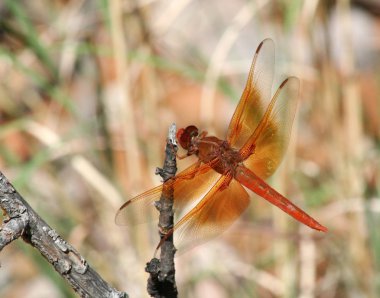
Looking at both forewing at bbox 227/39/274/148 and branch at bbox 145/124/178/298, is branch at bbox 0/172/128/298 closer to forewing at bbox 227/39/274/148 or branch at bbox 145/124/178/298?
branch at bbox 145/124/178/298

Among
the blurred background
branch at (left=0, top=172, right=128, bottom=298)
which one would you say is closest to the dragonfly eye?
branch at (left=0, top=172, right=128, bottom=298)

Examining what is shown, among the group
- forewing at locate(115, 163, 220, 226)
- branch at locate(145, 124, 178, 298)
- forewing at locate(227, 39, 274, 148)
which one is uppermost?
forewing at locate(227, 39, 274, 148)

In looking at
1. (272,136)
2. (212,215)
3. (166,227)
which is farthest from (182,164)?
(166,227)

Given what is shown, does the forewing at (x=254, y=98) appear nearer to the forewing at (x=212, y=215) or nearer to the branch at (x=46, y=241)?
the forewing at (x=212, y=215)

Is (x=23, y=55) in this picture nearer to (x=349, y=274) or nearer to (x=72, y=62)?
(x=72, y=62)

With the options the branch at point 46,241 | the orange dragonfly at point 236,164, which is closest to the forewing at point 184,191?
the orange dragonfly at point 236,164

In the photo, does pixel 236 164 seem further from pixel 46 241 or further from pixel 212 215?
pixel 46 241

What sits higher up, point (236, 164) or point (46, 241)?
point (236, 164)

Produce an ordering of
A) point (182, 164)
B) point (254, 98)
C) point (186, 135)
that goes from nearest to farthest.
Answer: point (186, 135) → point (254, 98) → point (182, 164)
